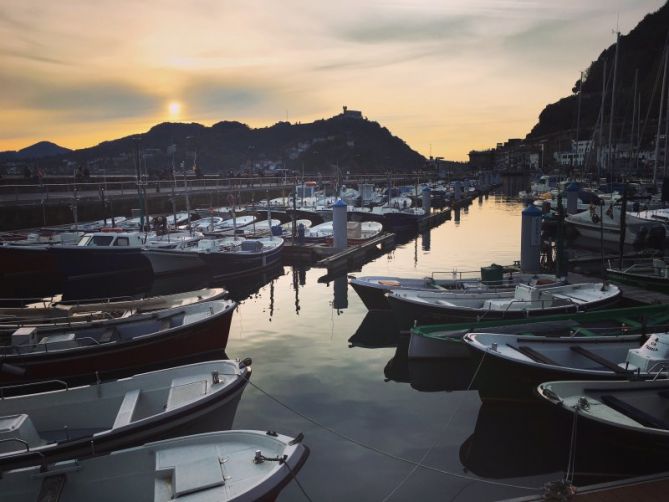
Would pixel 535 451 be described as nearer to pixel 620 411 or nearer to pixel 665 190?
pixel 620 411

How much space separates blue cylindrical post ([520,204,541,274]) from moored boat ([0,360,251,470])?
1732cm

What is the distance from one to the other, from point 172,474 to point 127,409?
2792 mm

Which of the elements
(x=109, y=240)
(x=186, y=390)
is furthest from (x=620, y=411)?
(x=109, y=240)

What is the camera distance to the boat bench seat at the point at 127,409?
9.12 metres

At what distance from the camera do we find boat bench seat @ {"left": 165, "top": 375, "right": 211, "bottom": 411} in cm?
991

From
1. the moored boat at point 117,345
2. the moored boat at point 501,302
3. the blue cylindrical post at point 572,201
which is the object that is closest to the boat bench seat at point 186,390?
the moored boat at point 117,345

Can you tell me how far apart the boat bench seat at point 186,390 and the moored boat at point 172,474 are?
1.87 metres

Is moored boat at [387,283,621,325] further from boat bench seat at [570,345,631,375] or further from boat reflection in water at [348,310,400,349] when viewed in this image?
boat bench seat at [570,345,631,375]

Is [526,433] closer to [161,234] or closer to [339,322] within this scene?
[339,322]

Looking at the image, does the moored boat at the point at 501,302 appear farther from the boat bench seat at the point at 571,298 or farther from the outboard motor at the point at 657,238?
the outboard motor at the point at 657,238

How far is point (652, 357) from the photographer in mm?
10852

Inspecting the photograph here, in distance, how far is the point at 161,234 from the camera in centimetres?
3478

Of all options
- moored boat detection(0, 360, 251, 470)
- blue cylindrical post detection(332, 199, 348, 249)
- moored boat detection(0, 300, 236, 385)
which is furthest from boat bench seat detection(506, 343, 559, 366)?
blue cylindrical post detection(332, 199, 348, 249)

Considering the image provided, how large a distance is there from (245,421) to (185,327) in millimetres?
3869
